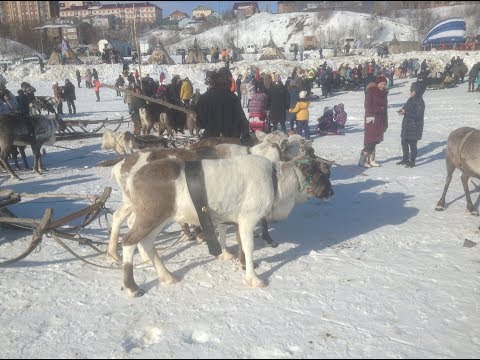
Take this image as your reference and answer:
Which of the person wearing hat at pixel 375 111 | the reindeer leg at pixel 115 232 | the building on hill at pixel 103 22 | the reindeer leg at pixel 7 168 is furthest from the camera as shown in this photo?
the building on hill at pixel 103 22

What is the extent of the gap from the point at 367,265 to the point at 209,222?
1760 mm

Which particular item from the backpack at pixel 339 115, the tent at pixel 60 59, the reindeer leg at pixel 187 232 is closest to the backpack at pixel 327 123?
the backpack at pixel 339 115

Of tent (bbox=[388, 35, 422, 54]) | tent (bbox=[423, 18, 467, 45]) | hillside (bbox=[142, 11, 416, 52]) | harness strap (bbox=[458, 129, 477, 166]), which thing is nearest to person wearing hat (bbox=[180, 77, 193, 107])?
harness strap (bbox=[458, 129, 477, 166])

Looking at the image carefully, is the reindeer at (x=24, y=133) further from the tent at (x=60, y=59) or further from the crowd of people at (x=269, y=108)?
the tent at (x=60, y=59)

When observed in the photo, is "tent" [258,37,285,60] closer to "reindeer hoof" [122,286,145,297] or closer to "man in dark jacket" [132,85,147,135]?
"man in dark jacket" [132,85,147,135]

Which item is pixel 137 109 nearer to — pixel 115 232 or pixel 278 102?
pixel 278 102

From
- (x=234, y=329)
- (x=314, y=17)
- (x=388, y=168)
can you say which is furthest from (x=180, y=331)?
(x=314, y=17)

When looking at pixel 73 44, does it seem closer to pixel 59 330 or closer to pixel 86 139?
pixel 86 139

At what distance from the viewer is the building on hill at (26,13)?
151ft

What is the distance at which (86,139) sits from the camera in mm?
12086

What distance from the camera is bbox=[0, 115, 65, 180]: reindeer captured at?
7.89 m

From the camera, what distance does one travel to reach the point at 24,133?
823 cm

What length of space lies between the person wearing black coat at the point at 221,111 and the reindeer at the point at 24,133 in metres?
4.08

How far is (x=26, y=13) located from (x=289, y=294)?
5430cm
